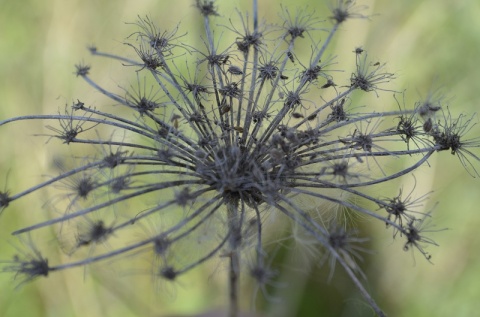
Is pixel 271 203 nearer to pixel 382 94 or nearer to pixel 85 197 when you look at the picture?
pixel 85 197

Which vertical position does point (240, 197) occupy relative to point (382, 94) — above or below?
below

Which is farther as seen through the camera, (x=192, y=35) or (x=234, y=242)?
(x=192, y=35)

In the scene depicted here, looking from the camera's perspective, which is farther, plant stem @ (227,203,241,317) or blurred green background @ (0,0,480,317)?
blurred green background @ (0,0,480,317)

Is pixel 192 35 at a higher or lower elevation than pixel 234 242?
higher

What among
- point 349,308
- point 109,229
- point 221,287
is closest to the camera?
point 109,229

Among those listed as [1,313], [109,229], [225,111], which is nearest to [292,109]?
[225,111]

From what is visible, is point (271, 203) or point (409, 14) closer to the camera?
point (271, 203)

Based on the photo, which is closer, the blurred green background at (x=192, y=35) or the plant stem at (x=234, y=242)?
the plant stem at (x=234, y=242)

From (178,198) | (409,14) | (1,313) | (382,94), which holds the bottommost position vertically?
(1,313)
